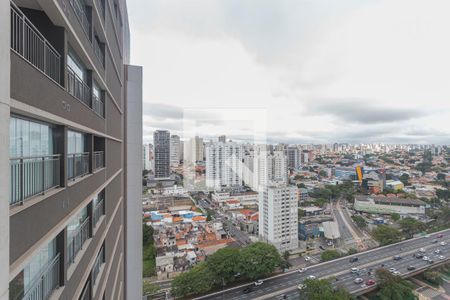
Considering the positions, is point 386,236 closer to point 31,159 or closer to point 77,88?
point 77,88

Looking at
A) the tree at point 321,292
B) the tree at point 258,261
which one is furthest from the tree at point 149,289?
the tree at point 321,292

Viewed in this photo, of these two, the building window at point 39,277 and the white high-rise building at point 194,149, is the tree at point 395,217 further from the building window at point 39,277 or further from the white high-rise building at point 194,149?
the building window at point 39,277

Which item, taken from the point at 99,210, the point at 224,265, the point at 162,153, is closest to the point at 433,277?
the point at 224,265

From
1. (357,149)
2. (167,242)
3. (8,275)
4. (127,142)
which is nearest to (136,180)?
(127,142)

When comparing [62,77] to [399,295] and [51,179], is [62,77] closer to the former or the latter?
[51,179]

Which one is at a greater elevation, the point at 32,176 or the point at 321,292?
the point at 32,176

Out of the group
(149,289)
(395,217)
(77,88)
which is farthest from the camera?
(395,217)
